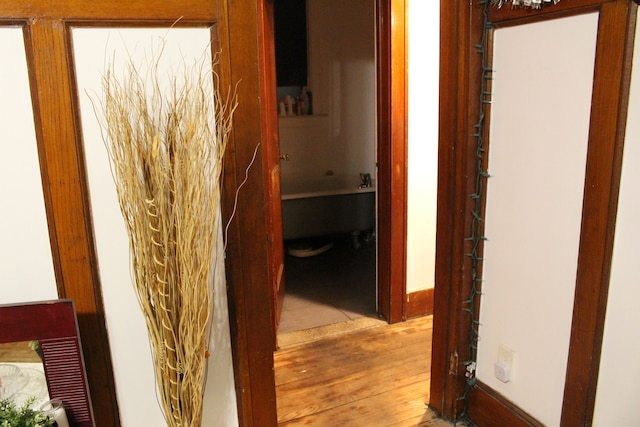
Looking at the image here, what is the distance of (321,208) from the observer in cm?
471

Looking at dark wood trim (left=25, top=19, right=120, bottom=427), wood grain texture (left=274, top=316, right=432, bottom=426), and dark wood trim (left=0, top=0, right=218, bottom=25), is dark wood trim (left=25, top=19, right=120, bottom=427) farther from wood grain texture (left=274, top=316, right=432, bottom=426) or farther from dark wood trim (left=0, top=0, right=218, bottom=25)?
wood grain texture (left=274, top=316, right=432, bottom=426)

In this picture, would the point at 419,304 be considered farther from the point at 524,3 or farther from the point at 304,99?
the point at 304,99

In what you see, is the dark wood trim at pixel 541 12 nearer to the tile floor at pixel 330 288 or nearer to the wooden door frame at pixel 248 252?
the wooden door frame at pixel 248 252

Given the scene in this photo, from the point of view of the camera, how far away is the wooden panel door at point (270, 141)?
2629mm

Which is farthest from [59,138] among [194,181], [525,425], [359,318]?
[359,318]

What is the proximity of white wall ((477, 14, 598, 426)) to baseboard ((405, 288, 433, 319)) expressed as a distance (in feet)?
3.65

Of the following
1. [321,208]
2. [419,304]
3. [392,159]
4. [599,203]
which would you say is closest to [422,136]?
[392,159]

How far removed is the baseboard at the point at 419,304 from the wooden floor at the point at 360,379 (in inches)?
3.3

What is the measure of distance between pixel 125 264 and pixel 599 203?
1455mm

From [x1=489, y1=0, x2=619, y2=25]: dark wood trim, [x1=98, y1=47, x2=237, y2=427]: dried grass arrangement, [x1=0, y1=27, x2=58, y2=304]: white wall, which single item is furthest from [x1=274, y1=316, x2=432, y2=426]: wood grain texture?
[x1=489, y1=0, x2=619, y2=25]: dark wood trim

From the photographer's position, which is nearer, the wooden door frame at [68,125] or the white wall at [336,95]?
the wooden door frame at [68,125]

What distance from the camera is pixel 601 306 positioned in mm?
1565

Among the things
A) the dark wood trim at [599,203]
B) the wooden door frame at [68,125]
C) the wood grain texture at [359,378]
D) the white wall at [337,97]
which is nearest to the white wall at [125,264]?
the wooden door frame at [68,125]

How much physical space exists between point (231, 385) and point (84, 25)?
3.98 feet
